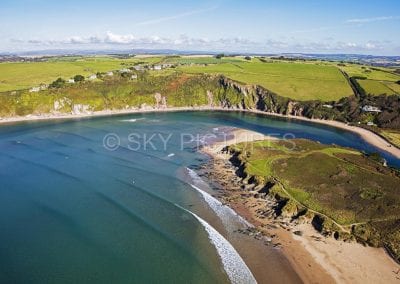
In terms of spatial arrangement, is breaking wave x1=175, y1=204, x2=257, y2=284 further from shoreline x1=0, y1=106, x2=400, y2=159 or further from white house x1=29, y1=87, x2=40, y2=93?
white house x1=29, y1=87, x2=40, y2=93

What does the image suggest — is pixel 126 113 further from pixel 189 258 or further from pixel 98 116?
pixel 189 258

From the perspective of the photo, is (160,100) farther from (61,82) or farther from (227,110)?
(61,82)

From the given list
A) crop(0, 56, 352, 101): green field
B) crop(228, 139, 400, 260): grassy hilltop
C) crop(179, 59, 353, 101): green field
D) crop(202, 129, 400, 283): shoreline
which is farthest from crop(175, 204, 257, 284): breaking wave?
crop(0, 56, 352, 101): green field

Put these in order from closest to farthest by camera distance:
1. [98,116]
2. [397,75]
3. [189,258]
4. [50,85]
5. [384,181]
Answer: [189,258], [384,181], [98,116], [50,85], [397,75]

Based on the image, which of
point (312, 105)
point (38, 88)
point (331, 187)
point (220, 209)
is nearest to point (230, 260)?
point (220, 209)

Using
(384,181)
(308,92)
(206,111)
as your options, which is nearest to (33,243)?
(384,181)

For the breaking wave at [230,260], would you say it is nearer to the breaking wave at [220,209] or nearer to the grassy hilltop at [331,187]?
the breaking wave at [220,209]
